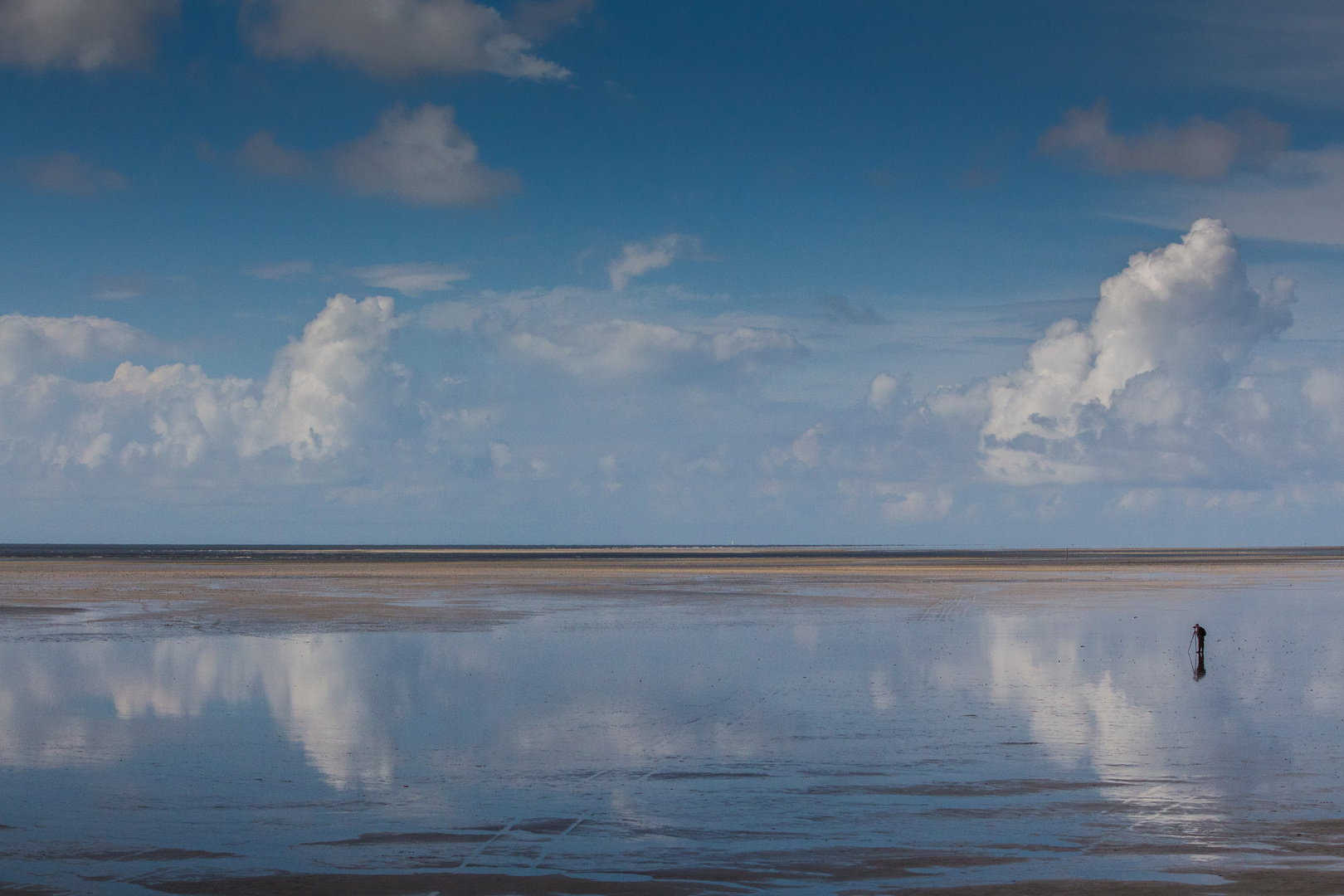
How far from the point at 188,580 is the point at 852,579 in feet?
153

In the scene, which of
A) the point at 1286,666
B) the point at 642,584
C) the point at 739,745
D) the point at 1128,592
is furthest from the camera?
the point at 642,584

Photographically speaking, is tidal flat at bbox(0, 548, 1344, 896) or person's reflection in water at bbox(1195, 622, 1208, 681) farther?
person's reflection in water at bbox(1195, 622, 1208, 681)

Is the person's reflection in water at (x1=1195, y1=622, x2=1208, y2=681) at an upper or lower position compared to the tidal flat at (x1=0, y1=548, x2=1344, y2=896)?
upper

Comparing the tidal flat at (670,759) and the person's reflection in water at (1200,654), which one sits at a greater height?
the person's reflection in water at (1200,654)

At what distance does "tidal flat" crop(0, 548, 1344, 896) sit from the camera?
497 inches

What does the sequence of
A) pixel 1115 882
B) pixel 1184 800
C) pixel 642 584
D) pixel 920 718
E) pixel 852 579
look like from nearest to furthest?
1. pixel 1115 882
2. pixel 1184 800
3. pixel 920 718
4. pixel 642 584
5. pixel 852 579

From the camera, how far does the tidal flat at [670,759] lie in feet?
41.4

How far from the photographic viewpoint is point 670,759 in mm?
18312

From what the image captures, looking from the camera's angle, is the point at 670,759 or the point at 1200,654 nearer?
the point at 670,759

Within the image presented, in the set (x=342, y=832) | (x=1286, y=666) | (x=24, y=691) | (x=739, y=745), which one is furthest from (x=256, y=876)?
(x=1286, y=666)

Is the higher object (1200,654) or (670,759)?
(1200,654)

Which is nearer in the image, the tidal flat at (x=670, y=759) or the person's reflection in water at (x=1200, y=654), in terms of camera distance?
the tidal flat at (x=670, y=759)

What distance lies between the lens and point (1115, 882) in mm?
11977

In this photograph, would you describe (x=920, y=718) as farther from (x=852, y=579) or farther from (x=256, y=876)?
(x=852, y=579)
